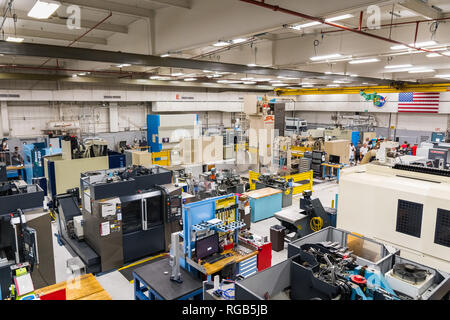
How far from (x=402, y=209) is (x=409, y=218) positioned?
0.43 ft

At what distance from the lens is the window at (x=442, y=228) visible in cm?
350

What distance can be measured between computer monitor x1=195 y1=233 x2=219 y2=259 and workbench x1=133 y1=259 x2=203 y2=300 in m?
0.33

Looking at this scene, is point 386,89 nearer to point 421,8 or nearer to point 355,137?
point 355,137

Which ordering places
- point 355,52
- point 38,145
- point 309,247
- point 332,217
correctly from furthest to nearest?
point 38,145 < point 355,52 < point 332,217 < point 309,247

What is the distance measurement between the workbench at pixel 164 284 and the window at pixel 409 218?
8.83 ft

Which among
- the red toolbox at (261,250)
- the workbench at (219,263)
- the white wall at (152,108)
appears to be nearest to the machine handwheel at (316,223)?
the red toolbox at (261,250)

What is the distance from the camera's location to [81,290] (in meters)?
3.71

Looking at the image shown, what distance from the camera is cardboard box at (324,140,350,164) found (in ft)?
38.7

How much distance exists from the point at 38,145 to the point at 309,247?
36.8ft

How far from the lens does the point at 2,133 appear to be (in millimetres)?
12492

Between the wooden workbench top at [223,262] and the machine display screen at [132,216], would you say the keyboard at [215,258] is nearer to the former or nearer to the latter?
the wooden workbench top at [223,262]

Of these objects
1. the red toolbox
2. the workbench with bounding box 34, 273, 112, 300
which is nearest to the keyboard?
the red toolbox

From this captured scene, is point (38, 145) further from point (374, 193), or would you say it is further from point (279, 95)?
point (279, 95)

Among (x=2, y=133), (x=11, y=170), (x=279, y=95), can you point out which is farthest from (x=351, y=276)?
(x=279, y=95)
